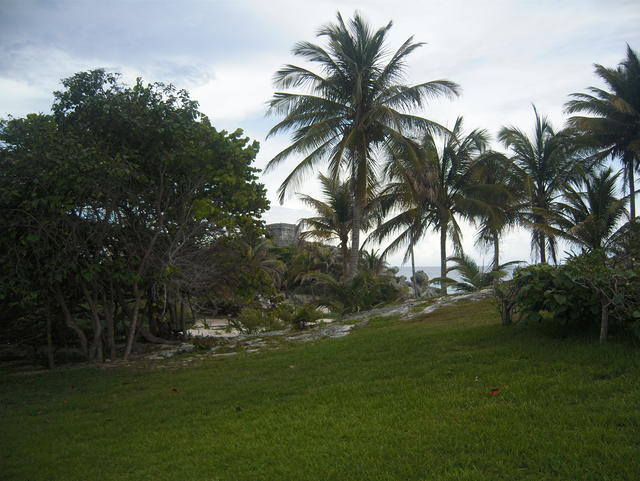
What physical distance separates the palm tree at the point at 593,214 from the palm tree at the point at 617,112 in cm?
295

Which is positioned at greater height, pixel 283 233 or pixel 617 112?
pixel 617 112

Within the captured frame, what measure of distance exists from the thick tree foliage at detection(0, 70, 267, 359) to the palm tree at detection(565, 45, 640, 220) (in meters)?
19.3

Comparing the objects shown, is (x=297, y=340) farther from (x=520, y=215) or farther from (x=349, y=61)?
(x=520, y=215)

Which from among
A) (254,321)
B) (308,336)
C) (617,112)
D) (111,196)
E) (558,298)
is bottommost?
(308,336)

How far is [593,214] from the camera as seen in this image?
20.6 m

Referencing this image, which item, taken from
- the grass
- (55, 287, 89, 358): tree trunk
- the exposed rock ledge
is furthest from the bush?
(55, 287, 89, 358): tree trunk

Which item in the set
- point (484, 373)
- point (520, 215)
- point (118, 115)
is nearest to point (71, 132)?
point (118, 115)

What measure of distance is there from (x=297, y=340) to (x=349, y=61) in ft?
36.5

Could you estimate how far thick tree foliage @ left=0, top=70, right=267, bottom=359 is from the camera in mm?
8883

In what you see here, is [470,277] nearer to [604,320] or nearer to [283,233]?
[604,320]

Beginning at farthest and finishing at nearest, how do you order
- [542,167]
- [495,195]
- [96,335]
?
1. [542,167]
2. [495,195]
3. [96,335]

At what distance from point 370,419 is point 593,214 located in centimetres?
1901

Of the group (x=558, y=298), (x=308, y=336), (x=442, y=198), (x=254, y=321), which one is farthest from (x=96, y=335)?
(x=442, y=198)

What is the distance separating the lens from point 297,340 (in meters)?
11.9
